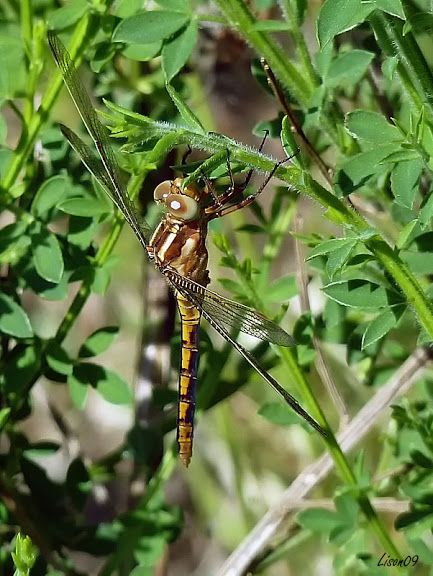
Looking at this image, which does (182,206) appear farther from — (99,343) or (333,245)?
(333,245)

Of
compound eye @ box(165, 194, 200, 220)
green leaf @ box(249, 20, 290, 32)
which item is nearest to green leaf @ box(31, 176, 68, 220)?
compound eye @ box(165, 194, 200, 220)

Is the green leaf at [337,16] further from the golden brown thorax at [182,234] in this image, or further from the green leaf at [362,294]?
the golden brown thorax at [182,234]

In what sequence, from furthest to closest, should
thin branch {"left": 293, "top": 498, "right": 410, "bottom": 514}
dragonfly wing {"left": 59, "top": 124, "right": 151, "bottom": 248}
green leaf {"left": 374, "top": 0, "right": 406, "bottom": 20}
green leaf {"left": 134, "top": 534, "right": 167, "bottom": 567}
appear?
green leaf {"left": 134, "top": 534, "right": 167, "bottom": 567}
thin branch {"left": 293, "top": 498, "right": 410, "bottom": 514}
dragonfly wing {"left": 59, "top": 124, "right": 151, "bottom": 248}
green leaf {"left": 374, "top": 0, "right": 406, "bottom": 20}

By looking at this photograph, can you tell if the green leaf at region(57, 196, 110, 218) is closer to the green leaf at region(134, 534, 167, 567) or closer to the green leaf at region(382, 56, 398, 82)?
the green leaf at region(382, 56, 398, 82)

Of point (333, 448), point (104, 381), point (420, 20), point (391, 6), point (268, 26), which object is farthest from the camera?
point (104, 381)

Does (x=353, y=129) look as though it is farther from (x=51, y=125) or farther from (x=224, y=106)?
(x=224, y=106)

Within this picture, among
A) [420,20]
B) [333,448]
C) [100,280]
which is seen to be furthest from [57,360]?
[420,20]

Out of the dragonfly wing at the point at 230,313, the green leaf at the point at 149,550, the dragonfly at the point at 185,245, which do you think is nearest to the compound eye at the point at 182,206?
the dragonfly at the point at 185,245
